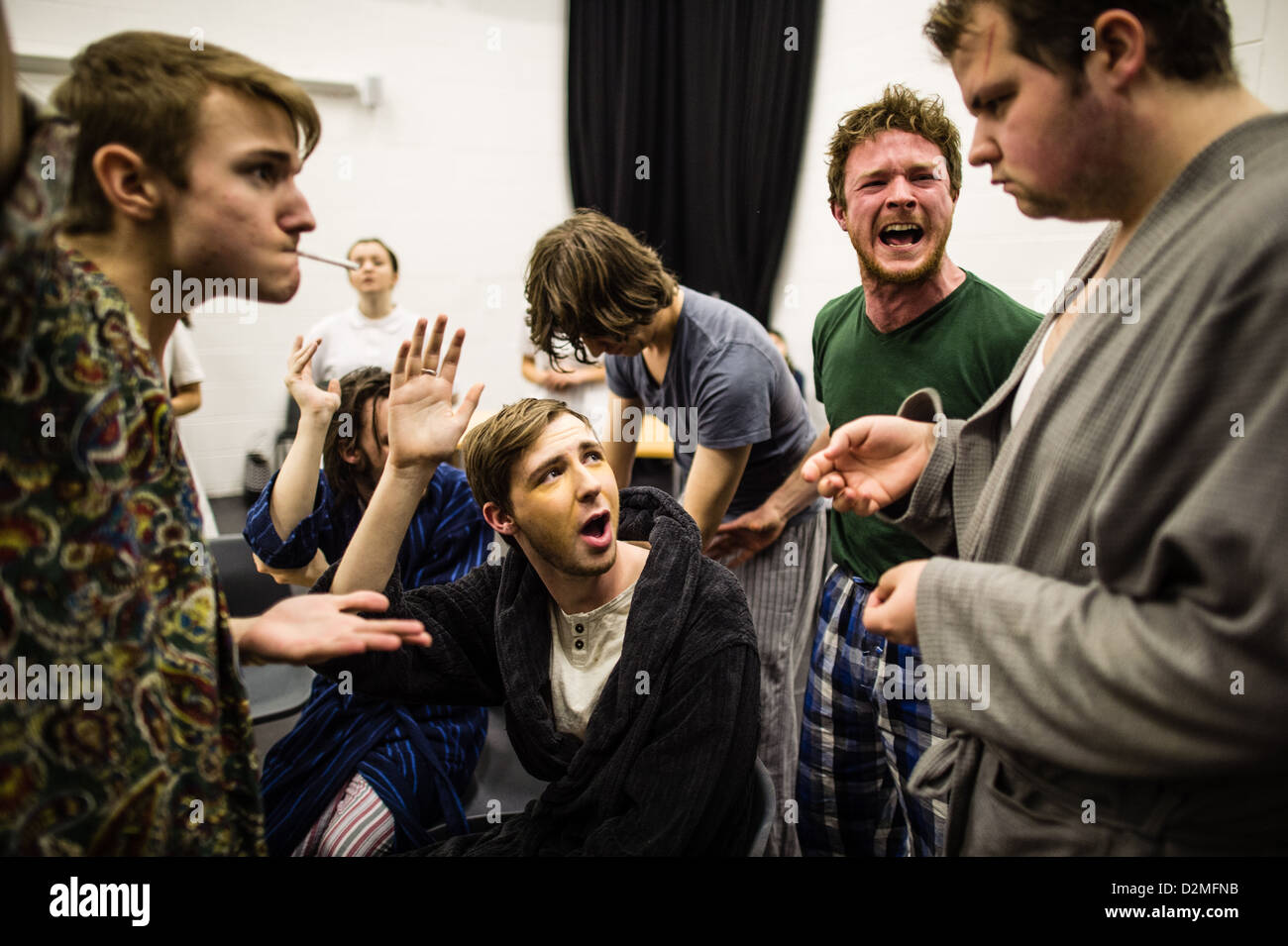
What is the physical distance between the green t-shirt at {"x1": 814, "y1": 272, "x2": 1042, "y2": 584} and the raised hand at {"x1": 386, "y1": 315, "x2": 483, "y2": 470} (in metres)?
0.69

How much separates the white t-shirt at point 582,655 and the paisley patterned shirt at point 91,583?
50cm

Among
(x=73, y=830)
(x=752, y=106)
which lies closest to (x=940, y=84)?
(x=752, y=106)

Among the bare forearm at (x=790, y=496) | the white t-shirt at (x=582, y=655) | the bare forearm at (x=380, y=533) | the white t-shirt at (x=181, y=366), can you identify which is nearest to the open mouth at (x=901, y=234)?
the bare forearm at (x=790, y=496)

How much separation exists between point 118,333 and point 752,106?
127cm

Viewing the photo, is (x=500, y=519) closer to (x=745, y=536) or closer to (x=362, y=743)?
(x=362, y=743)

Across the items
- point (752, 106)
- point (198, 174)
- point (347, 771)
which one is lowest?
point (347, 771)

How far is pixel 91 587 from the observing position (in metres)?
0.65

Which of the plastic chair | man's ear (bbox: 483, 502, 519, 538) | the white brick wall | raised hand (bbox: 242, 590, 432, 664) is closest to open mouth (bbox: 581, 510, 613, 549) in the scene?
man's ear (bbox: 483, 502, 519, 538)

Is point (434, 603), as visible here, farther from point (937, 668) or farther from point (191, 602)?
point (937, 668)

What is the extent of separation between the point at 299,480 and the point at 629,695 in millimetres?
682

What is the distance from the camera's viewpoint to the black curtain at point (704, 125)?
154 centimetres
